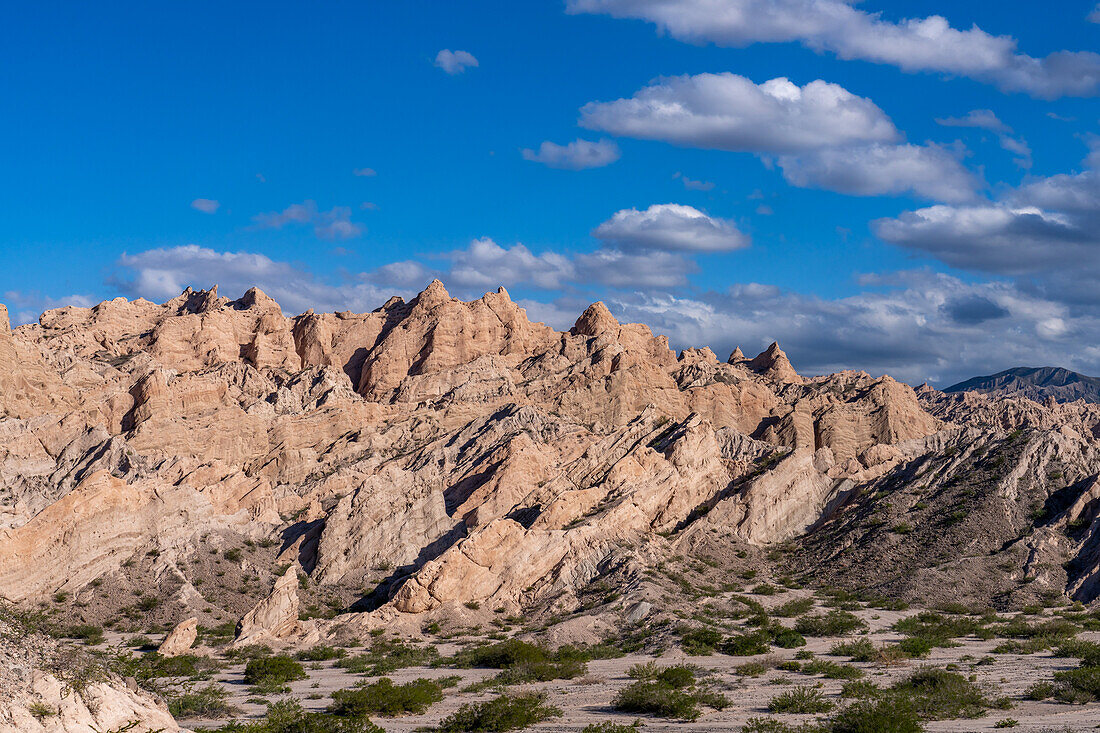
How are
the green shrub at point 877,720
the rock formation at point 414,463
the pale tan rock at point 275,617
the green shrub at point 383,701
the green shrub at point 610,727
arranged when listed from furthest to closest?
the rock formation at point 414,463 < the pale tan rock at point 275,617 < the green shrub at point 383,701 < the green shrub at point 610,727 < the green shrub at point 877,720

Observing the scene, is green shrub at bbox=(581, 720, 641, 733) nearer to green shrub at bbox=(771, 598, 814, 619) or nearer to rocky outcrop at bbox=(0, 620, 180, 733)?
rocky outcrop at bbox=(0, 620, 180, 733)

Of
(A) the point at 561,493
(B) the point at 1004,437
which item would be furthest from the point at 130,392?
(B) the point at 1004,437

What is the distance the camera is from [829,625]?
155ft

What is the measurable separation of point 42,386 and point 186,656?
168ft

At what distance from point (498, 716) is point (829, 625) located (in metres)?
24.5

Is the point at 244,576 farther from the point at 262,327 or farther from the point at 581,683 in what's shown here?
the point at 262,327

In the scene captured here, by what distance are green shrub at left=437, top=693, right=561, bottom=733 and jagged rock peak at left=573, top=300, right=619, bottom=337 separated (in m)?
99.2

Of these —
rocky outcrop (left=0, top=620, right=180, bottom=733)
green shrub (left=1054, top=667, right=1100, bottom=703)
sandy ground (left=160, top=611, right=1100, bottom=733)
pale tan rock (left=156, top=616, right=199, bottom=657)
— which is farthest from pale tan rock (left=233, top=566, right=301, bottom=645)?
green shrub (left=1054, top=667, right=1100, bottom=703)

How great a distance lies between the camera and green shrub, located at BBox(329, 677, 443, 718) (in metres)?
30.4

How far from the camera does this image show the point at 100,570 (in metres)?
53.7

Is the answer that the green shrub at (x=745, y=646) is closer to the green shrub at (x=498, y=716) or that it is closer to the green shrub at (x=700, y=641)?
the green shrub at (x=700, y=641)

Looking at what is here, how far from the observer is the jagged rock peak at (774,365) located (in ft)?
447

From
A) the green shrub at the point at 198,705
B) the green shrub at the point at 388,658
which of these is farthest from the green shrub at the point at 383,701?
the green shrub at the point at 388,658

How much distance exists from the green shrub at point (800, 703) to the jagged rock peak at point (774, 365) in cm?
10664
